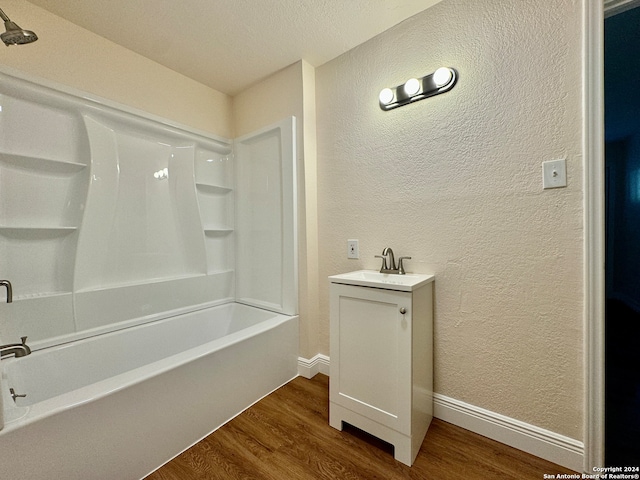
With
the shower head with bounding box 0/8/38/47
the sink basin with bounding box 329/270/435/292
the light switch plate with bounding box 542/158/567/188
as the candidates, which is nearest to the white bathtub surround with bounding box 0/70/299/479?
the shower head with bounding box 0/8/38/47

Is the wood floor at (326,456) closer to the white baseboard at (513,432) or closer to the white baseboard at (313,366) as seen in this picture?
the white baseboard at (513,432)

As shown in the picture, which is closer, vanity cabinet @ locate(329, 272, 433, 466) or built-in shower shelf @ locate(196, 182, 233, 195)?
vanity cabinet @ locate(329, 272, 433, 466)

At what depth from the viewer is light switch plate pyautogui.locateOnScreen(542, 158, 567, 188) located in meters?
1.16

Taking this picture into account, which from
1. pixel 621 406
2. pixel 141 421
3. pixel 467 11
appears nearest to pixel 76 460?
pixel 141 421

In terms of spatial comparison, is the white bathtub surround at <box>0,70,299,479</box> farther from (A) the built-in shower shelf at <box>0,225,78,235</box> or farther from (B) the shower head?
(B) the shower head

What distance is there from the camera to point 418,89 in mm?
1529

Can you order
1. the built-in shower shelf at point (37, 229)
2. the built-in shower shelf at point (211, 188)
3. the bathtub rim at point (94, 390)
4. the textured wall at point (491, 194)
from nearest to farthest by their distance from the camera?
the bathtub rim at point (94, 390)
the textured wall at point (491, 194)
the built-in shower shelf at point (37, 229)
the built-in shower shelf at point (211, 188)

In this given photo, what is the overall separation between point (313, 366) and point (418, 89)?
1.98 m

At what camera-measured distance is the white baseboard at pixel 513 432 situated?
1155mm

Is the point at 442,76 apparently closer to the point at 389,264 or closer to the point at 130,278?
the point at 389,264

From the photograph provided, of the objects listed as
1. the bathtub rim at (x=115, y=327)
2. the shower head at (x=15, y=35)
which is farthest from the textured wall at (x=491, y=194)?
the shower head at (x=15, y=35)

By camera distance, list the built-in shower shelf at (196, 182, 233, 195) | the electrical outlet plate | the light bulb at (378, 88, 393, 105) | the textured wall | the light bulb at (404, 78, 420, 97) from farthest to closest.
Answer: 1. the built-in shower shelf at (196, 182, 233, 195)
2. the electrical outlet plate
3. the light bulb at (378, 88, 393, 105)
4. the light bulb at (404, 78, 420, 97)
5. the textured wall

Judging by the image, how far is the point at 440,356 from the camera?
151cm

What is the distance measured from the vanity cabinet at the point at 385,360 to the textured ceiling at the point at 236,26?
1547 mm
